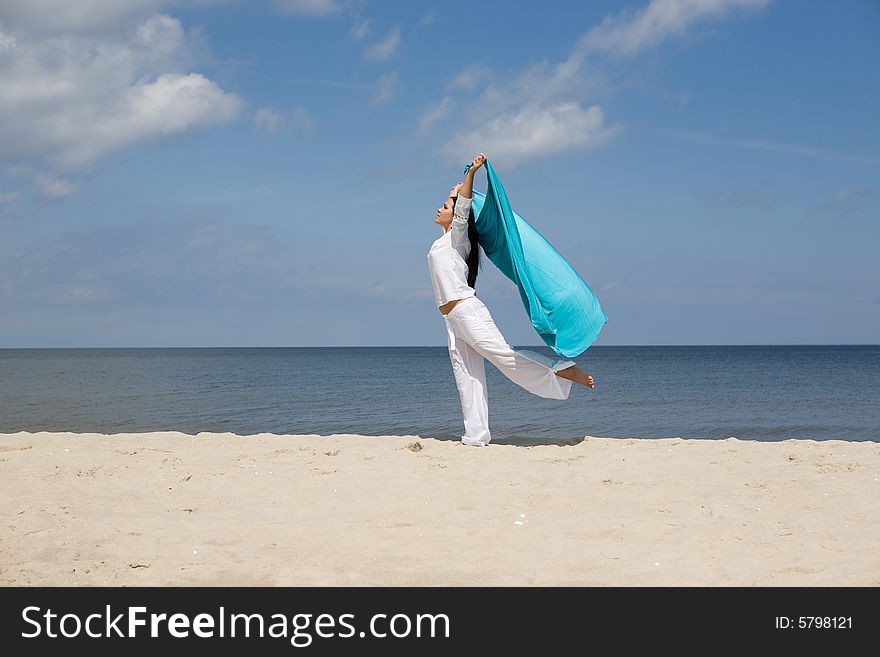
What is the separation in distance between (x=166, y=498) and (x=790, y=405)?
1629cm

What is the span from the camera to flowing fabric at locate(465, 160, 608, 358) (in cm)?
774

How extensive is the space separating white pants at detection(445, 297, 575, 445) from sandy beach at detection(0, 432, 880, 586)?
0.48m

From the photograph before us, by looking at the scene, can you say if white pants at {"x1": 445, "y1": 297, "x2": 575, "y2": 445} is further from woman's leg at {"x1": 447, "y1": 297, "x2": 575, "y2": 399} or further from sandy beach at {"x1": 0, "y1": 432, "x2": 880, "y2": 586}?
sandy beach at {"x1": 0, "y1": 432, "x2": 880, "y2": 586}

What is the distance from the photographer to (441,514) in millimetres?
4930

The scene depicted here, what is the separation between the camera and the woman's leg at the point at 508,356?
24.9ft

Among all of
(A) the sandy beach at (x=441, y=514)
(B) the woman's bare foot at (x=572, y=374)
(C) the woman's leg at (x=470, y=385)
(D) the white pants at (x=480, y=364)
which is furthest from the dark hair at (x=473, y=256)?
(A) the sandy beach at (x=441, y=514)

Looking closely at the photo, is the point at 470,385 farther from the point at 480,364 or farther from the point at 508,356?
the point at 508,356

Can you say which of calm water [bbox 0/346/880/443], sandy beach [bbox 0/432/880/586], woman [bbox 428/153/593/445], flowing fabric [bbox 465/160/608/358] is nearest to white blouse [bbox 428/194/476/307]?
woman [bbox 428/153/593/445]

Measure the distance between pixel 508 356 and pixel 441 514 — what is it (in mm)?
2952

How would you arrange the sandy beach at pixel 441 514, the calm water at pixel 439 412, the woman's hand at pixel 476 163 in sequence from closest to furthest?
the sandy beach at pixel 441 514, the woman's hand at pixel 476 163, the calm water at pixel 439 412

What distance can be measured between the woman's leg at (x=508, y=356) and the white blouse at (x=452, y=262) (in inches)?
5.9

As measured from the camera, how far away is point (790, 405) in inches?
713

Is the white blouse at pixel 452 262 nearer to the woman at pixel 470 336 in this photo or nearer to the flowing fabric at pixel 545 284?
the woman at pixel 470 336

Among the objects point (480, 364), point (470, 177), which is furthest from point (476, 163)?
point (480, 364)
